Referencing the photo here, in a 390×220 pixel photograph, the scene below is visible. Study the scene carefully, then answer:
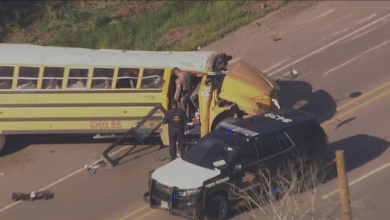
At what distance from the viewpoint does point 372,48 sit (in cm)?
2219

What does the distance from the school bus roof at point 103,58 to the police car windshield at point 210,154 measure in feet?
10.6

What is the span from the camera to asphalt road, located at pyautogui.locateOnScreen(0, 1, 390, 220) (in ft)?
48.7

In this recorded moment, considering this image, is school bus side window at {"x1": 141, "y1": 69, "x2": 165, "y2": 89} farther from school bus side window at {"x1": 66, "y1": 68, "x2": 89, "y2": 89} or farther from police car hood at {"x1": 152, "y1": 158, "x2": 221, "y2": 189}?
police car hood at {"x1": 152, "y1": 158, "x2": 221, "y2": 189}

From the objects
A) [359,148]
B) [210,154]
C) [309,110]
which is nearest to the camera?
[210,154]

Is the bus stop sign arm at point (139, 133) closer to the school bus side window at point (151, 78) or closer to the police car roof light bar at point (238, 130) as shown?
the school bus side window at point (151, 78)

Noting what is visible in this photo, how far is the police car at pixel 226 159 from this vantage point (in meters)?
13.1

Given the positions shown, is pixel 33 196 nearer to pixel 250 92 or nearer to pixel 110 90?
pixel 110 90

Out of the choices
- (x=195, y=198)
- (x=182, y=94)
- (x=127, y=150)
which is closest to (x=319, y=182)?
(x=195, y=198)

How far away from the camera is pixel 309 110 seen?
18938mm

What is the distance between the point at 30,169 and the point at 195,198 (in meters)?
6.05

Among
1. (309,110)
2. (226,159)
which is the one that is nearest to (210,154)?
(226,159)

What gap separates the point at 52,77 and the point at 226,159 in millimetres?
5932

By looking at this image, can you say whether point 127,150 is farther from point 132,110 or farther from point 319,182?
point 319,182

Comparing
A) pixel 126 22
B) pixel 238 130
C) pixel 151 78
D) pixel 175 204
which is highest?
pixel 126 22
